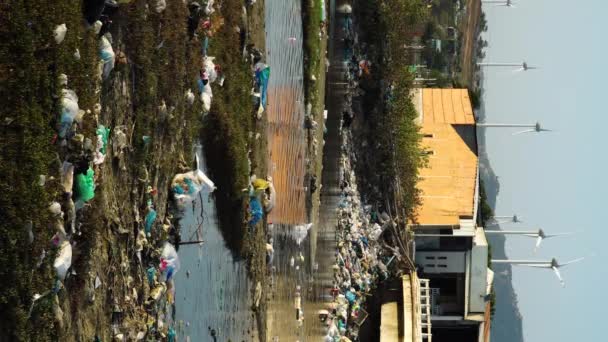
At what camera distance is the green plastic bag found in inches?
334

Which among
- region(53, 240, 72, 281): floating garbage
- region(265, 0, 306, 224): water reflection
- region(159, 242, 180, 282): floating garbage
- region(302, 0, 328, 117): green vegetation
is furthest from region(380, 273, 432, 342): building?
region(53, 240, 72, 281): floating garbage

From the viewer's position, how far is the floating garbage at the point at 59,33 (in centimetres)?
788

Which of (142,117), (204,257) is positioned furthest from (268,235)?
(142,117)

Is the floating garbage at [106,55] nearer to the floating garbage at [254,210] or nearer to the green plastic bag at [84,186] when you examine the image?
the green plastic bag at [84,186]

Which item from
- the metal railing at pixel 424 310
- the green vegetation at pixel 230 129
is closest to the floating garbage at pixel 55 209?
the green vegetation at pixel 230 129

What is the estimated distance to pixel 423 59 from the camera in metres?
44.4

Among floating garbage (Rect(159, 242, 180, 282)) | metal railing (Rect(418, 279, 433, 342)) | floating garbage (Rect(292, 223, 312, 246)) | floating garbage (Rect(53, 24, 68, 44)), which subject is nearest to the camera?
floating garbage (Rect(53, 24, 68, 44))

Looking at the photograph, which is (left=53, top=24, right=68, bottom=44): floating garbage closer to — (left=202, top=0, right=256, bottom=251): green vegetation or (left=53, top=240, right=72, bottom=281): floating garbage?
(left=53, top=240, right=72, bottom=281): floating garbage

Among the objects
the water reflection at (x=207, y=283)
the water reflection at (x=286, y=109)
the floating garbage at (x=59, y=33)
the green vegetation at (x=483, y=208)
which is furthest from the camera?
the green vegetation at (x=483, y=208)

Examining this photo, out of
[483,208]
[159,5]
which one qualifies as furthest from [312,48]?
[483,208]

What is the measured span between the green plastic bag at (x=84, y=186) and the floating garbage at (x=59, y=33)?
129cm

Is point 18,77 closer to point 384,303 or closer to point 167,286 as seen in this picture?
point 167,286

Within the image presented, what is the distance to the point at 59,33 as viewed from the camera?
7.93 m

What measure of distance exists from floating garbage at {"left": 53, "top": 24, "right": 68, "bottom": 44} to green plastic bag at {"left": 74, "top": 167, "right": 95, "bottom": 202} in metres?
1.29
